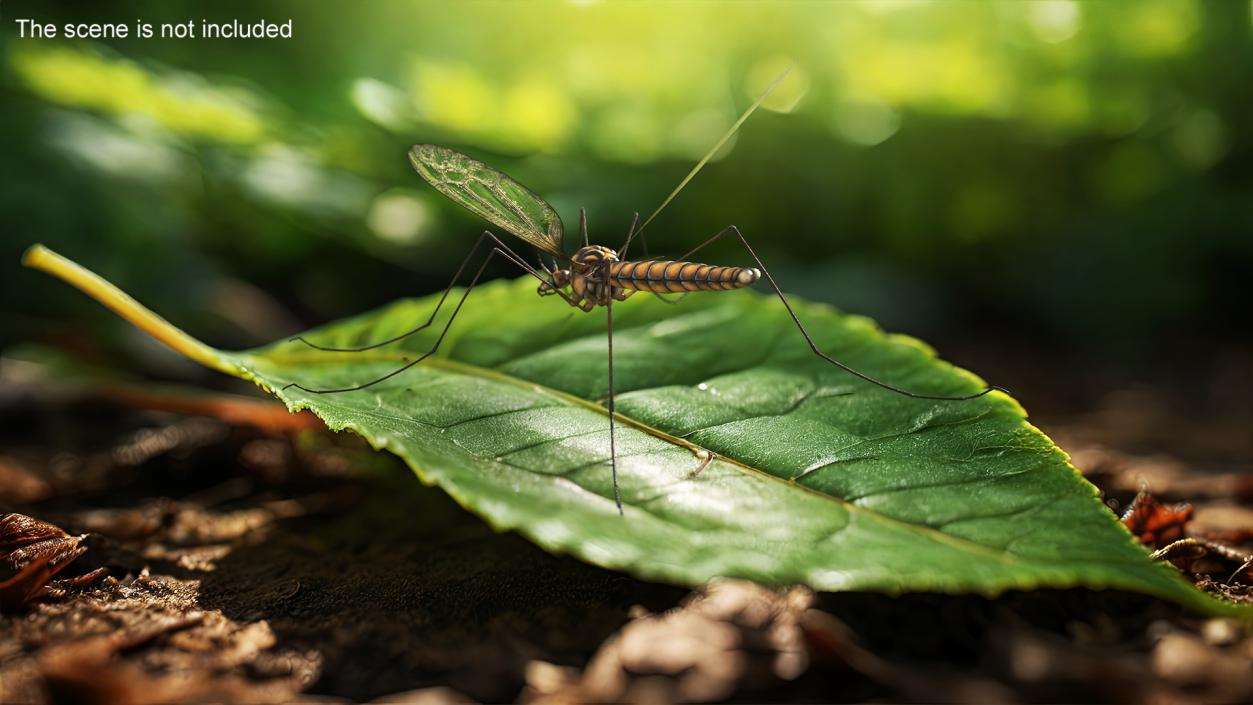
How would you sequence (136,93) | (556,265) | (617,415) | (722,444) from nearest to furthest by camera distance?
1. (722,444)
2. (617,415)
3. (556,265)
4. (136,93)

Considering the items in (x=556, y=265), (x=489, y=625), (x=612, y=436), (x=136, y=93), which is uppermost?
(x=556, y=265)

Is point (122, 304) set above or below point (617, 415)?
below

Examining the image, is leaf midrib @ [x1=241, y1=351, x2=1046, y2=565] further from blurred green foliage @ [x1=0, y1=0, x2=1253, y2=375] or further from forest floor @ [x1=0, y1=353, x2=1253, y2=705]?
blurred green foliage @ [x1=0, y1=0, x2=1253, y2=375]

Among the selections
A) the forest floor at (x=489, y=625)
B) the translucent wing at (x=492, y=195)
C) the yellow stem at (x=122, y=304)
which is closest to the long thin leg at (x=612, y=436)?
the forest floor at (x=489, y=625)

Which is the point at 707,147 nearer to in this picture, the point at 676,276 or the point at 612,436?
the point at 676,276

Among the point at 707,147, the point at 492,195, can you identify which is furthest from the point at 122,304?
the point at 707,147

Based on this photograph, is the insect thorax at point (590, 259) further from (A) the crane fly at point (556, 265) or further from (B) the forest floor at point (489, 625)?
(B) the forest floor at point (489, 625)
